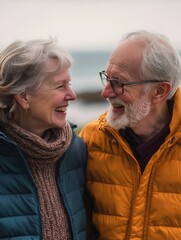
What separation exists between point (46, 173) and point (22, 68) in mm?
539

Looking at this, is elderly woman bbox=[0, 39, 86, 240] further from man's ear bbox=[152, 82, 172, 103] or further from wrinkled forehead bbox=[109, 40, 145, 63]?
man's ear bbox=[152, 82, 172, 103]

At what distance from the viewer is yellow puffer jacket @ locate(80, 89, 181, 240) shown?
117 inches

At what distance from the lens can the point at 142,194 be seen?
2977 millimetres

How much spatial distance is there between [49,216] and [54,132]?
44 cm

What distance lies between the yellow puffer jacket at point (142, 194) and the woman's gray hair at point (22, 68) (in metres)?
0.51

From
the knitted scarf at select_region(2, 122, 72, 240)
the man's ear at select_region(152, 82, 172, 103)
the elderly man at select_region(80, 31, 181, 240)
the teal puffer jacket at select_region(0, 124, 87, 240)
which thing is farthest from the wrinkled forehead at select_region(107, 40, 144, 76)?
the teal puffer jacket at select_region(0, 124, 87, 240)

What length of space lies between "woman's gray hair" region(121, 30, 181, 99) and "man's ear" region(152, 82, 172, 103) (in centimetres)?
3

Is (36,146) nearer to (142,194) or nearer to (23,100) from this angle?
(23,100)

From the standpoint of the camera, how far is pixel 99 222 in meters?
3.10

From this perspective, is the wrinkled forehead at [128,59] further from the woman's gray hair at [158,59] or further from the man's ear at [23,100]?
the man's ear at [23,100]

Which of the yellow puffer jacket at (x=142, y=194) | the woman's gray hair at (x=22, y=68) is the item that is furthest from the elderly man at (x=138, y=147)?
the woman's gray hair at (x=22, y=68)

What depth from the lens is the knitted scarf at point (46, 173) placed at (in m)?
2.83

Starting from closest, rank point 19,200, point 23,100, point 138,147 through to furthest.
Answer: point 19,200 → point 23,100 → point 138,147

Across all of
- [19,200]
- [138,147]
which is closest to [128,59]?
[138,147]
